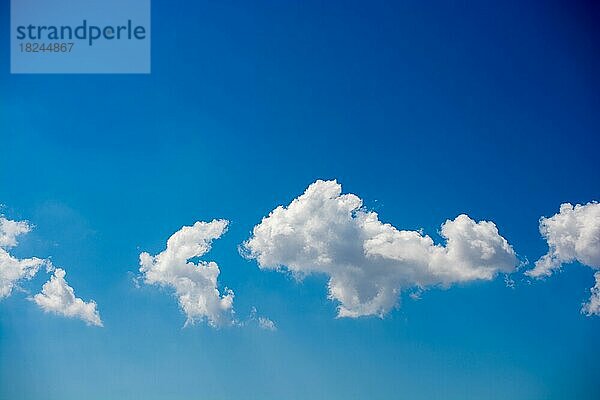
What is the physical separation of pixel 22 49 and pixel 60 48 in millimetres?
877

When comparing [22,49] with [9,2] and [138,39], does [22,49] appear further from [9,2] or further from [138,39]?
[138,39]

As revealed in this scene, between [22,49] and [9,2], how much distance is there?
42.9 inches

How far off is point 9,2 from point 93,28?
6.52 feet

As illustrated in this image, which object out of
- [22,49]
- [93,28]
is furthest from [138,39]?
[22,49]

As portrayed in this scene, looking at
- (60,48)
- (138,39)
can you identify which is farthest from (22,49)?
(138,39)

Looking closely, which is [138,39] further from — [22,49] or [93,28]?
[22,49]

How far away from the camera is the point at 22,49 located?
1825 cm

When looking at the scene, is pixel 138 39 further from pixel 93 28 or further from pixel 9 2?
pixel 9 2

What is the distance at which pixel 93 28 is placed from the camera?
59.7 feet

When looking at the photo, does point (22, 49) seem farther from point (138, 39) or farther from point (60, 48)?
point (138, 39)

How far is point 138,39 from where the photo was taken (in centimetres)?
1853

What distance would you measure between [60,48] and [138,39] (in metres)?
1.82

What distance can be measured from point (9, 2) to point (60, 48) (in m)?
1.52

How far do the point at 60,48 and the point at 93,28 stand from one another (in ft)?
3.02
